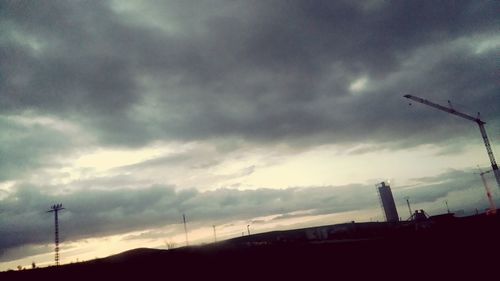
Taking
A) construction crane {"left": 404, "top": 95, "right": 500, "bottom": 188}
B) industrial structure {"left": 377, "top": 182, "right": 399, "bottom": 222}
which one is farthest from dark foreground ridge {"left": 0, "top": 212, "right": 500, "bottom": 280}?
industrial structure {"left": 377, "top": 182, "right": 399, "bottom": 222}

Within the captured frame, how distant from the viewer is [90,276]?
69.9ft

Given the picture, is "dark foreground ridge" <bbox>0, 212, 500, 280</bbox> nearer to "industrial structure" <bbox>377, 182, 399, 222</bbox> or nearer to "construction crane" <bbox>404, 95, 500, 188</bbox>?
"construction crane" <bbox>404, 95, 500, 188</bbox>

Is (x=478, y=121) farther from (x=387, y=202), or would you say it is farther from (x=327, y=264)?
(x=327, y=264)

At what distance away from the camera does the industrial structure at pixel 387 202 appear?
173 meters

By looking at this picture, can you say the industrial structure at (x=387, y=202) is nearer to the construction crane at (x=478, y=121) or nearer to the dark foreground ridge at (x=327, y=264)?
the construction crane at (x=478, y=121)

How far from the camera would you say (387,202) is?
6919 inches

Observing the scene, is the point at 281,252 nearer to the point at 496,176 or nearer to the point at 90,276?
the point at 90,276

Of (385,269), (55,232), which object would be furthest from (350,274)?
(55,232)

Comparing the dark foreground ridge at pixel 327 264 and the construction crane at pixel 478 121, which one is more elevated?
the construction crane at pixel 478 121

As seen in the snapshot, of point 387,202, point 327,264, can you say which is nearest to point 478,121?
point 387,202

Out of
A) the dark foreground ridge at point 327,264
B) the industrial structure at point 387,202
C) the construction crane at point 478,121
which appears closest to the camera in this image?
the dark foreground ridge at point 327,264

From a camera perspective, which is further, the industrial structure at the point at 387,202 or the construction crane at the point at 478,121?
the industrial structure at the point at 387,202

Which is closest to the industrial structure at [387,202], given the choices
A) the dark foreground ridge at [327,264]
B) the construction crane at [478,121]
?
the construction crane at [478,121]

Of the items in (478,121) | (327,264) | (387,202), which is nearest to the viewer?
(327,264)
